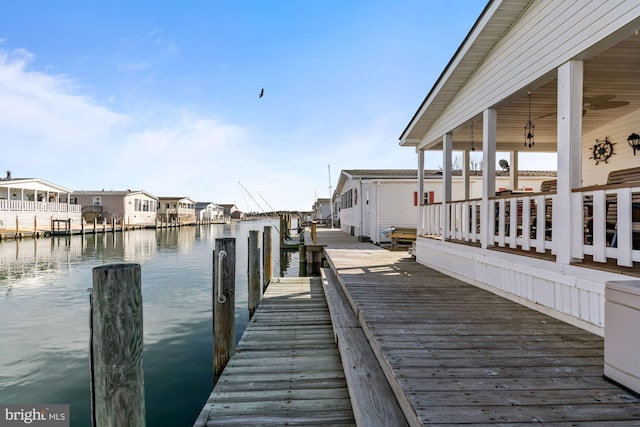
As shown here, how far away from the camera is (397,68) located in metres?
13.1

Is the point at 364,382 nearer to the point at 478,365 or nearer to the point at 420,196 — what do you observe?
the point at 478,365

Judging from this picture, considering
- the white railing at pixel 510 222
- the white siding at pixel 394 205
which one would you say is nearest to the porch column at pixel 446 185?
the white railing at pixel 510 222

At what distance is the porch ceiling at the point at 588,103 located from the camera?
440 cm

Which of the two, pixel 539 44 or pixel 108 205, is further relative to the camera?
pixel 108 205

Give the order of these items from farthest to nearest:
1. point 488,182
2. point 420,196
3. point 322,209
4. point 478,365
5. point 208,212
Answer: point 208,212 < point 322,209 < point 420,196 < point 488,182 < point 478,365

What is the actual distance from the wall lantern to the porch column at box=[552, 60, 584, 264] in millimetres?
4057

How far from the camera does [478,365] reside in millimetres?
2525

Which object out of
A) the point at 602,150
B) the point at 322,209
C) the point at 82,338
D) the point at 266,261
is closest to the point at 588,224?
the point at 602,150

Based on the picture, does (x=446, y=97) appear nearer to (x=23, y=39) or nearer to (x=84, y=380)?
(x=84, y=380)

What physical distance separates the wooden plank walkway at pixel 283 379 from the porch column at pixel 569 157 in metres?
2.76

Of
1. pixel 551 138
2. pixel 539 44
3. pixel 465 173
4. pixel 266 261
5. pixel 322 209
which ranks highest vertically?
pixel 539 44

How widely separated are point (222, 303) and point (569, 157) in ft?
14.1

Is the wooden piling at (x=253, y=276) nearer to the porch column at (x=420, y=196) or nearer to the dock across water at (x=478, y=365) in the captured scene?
the dock across water at (x=478, y=365)

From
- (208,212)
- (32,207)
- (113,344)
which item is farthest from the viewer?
(208,212)
